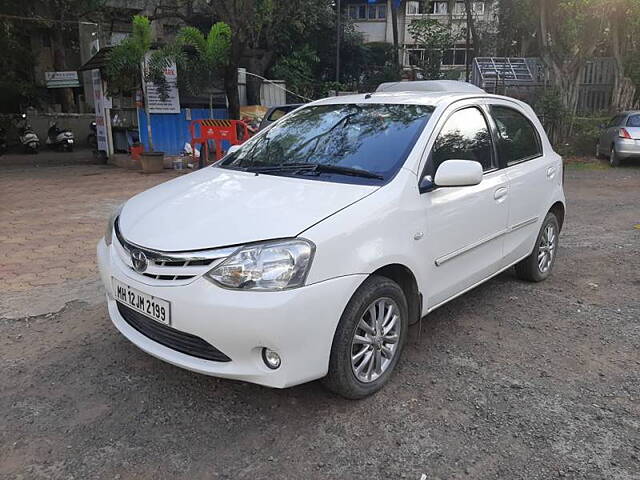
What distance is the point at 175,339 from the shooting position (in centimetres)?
287

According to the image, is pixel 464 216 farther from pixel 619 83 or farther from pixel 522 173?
pixel 619 83

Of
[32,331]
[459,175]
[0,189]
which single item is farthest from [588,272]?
[0,189]

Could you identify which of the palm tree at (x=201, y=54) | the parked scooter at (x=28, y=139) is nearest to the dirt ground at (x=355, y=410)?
the palm tree at (x=201, y=54)

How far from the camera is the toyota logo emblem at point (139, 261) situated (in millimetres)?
2873

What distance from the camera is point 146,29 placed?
1252cm

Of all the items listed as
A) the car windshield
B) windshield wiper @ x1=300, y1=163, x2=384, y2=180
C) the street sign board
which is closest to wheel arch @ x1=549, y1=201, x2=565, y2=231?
the car windshield

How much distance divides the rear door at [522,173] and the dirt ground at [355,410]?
658mm

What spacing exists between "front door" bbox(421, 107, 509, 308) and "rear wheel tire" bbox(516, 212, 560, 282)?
0.72 metres

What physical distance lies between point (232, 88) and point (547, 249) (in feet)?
37.2

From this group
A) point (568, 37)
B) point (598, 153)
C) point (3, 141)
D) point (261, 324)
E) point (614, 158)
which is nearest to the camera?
point (261, 324)

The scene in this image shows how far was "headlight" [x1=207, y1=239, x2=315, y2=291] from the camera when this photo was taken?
2617mm

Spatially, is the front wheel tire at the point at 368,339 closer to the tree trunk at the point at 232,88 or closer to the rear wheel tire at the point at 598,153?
the tree trunk at the point at 232,88

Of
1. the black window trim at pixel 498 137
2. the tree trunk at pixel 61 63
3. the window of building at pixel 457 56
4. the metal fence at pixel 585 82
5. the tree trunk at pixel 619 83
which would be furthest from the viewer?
the window of building at pixel 457 56

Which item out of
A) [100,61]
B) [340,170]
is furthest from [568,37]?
[340,170]
